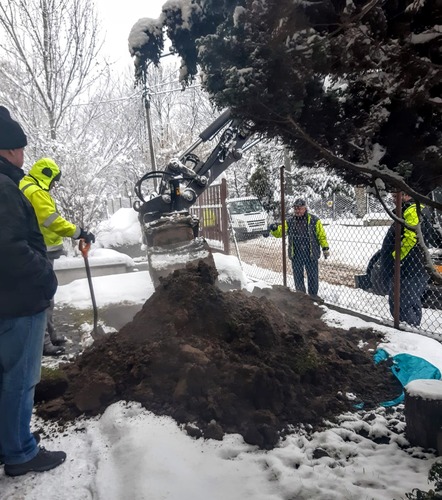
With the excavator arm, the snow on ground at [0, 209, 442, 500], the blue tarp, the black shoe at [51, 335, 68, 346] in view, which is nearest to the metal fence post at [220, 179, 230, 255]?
the excavator arm

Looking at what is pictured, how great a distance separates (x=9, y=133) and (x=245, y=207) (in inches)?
610

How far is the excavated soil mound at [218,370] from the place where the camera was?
296cm

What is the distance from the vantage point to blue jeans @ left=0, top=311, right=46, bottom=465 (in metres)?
2.41

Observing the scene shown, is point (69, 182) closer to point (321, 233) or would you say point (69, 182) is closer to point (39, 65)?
point (39, 65)

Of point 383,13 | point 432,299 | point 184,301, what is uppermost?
point 383,13

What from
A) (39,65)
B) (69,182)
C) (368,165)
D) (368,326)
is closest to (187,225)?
(368,326)

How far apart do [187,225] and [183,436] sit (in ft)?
12.8

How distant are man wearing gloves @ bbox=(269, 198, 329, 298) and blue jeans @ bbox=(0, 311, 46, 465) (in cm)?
472

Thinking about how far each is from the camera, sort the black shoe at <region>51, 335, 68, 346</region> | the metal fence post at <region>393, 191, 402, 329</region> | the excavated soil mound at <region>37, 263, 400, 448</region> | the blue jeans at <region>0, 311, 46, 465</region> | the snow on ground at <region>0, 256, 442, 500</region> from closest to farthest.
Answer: the snow on ground at <region>0, 256, 442, 500</region> < the blue jeans at <region>0, 311, 46, 465</region> < the excavated soil mound at <region>37, 263, 400, 448</region> < the metal fence post at <region>393, 191, 402, 329</region> < the black shoe at <region>51, 335, 68, 346</region>

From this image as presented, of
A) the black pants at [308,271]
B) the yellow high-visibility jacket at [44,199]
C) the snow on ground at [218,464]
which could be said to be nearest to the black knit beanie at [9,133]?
the yellow high-visibility jacket at [44,199]

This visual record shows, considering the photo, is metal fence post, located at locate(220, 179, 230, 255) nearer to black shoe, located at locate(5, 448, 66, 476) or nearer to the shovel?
the shovel

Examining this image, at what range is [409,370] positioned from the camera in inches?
139

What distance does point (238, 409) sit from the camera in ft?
9.66

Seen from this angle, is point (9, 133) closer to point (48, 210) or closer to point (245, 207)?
point (48, 210)
